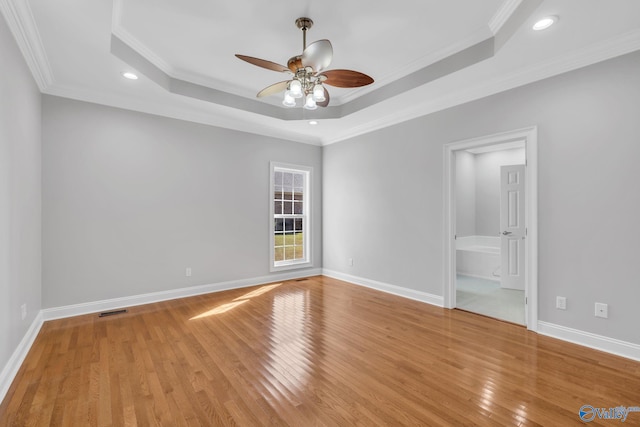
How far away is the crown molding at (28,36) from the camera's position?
2.11 metres

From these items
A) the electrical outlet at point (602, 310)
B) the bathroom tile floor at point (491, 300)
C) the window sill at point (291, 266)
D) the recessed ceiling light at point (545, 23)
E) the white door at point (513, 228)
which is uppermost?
the recessed ceiling light at point (545, 23)

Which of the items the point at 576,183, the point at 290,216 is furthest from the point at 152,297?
the point at 576,183

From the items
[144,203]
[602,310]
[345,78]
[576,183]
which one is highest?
Result: [345,78]

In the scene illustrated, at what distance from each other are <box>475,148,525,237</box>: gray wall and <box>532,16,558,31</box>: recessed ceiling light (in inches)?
176

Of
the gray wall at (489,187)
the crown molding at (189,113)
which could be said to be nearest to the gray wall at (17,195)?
the crown molding at (189,113)

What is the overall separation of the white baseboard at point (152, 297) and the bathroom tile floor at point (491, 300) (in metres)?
2.90

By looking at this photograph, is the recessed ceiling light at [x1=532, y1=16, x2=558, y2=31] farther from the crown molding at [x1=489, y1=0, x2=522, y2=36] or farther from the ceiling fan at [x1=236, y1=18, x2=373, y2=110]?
the ceiling fan at [x1=236, y1=18, x2=373, y2=110]

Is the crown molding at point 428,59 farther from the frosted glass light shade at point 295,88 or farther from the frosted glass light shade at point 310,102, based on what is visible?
the frosted glass light shade at point 295,88

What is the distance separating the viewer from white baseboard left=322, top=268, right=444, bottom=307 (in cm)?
403

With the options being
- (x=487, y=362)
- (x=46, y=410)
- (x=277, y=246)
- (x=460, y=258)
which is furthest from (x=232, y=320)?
(x=460, y=258)

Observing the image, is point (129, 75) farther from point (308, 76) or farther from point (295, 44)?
point (308, 76)

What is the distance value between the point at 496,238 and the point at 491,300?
8.56ft

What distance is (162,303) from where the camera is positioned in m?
4.06

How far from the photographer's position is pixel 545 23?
230cm
